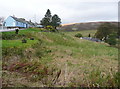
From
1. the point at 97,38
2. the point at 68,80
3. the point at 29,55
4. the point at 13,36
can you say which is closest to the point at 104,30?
the point at 97,38

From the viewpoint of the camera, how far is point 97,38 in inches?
1991

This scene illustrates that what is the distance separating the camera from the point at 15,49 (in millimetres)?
9828

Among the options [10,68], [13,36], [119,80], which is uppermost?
[13,36]

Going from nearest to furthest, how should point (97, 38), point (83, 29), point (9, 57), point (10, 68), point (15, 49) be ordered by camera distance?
point (10, 68)
point (9, 57)
point (15, 49)
point (97, 38)
point (83, 29)

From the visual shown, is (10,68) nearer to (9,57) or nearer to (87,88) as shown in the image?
(9,57)

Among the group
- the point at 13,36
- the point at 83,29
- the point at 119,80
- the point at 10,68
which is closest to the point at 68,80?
the point at 119,80

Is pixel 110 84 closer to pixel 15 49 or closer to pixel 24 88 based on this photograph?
pixel 24 88

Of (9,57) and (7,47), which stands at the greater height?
(7,47)

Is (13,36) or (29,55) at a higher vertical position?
(13,36)

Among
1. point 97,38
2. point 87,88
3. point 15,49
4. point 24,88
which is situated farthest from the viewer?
point 97,38

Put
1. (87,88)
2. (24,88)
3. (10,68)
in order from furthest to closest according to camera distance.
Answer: (10,68) < (24,88) < (87,88)

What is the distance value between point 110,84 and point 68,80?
69.2 inches

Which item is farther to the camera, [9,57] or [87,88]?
[9,57]

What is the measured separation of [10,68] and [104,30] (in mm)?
43868
